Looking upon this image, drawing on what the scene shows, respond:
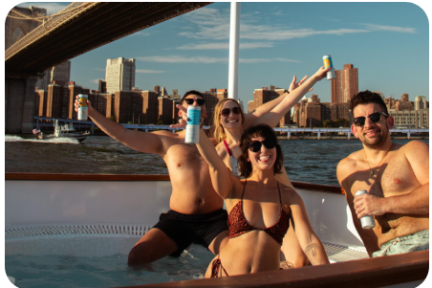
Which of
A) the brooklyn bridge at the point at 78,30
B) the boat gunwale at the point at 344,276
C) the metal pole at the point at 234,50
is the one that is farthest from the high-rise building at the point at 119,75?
the boat gunwale at the point at 344,276

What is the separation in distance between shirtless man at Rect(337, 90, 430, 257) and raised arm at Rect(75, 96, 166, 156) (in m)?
1.14

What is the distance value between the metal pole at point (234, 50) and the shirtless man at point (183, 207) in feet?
2.31

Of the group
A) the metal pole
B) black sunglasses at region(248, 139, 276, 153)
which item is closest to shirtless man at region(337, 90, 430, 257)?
black sunglasses at region(248, 139, 276, 153)

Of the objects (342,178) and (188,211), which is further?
(188,211)

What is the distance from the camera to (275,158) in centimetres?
140

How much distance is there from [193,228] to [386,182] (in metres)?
1.12

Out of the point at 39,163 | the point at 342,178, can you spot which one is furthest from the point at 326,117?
the point at 342,178

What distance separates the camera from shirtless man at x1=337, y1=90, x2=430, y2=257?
1362mm

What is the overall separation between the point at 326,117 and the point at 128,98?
2567 cm

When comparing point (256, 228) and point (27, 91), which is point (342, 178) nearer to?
point (256, 228)

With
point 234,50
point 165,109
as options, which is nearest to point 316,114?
point 165,109

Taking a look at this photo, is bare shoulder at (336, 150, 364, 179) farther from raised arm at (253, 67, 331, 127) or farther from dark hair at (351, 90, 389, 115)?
raised arm at (253, 67, 331, 127)

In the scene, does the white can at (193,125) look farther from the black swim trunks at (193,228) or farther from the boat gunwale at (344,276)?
the black swim trunks at (193,228)

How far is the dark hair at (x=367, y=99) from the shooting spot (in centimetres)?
155
